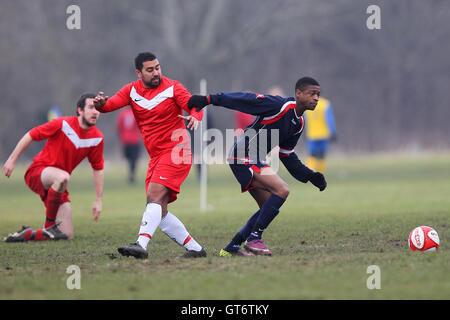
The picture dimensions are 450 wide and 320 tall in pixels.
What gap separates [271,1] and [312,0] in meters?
2.07

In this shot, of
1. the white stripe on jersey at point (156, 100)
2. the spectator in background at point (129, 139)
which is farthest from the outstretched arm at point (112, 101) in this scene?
the spectator in background at point (129, 139)

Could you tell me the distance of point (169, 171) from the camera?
7180 millimetres

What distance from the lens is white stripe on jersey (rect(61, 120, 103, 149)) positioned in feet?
30.7

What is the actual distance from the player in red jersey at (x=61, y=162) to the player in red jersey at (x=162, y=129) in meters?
1.94

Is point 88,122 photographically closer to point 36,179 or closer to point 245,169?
point 36,179

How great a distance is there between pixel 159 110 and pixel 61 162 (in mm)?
2681

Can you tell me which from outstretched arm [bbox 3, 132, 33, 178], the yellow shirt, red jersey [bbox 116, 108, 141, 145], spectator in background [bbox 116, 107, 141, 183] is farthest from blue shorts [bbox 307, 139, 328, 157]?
outstretched arm [bbox 3, 132, 33, 178]

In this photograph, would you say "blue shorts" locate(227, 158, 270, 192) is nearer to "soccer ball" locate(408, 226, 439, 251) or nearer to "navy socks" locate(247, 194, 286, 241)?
"navy socks" locate(247, 194, 286, 241)

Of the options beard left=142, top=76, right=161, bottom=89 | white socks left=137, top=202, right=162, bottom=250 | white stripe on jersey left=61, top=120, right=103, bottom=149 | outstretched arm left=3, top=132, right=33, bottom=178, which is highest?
beard left=142, top=76, right=161, bottom=89

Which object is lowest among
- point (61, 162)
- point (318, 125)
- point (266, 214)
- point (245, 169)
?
point (266, 214)

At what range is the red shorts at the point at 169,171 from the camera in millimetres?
7145

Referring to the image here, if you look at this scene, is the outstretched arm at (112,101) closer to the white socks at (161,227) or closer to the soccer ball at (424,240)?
the white socks at (161,227)

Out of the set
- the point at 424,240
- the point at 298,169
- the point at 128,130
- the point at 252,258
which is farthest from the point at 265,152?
the point at 128,130

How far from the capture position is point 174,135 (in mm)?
7344
